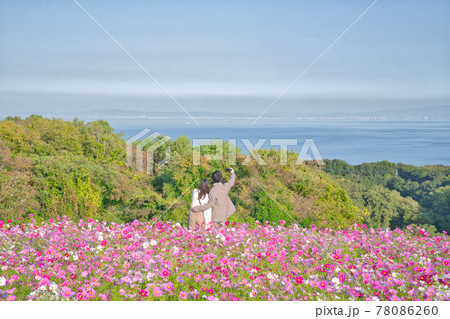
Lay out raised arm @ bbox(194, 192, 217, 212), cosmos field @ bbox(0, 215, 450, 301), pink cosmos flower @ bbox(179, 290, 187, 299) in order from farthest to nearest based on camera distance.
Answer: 1. raised arm @ bbox(194, 192, 217, 212)
2. cosmos field @ bbox(0, 215, 450, 301)
3. pink cosmos flower @ bbox(179, 290, 187, 299)

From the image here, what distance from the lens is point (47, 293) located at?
4.41 m

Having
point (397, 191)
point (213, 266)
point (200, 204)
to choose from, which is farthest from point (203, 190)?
point (397, 191)

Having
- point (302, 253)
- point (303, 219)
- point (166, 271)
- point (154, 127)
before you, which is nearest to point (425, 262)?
point (302, 253)

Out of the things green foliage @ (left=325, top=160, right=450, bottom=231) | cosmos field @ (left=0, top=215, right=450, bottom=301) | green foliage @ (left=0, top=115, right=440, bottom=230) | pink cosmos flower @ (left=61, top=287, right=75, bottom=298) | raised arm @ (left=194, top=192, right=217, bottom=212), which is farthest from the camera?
green foliage @ (left=325, top=160, right=450, bottom=231)

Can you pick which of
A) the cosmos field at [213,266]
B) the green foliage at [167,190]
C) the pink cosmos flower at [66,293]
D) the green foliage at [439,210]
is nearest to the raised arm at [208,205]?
the cosmos field at [213,266]

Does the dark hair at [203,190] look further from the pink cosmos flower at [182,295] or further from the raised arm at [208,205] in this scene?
the pink cosmos flower at [182,295]

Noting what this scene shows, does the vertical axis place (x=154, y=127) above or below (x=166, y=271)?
above

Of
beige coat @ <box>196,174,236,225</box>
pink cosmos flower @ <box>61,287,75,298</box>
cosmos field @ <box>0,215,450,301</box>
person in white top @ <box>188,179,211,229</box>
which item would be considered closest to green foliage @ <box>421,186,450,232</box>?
cosmos field @ <box>0,215,450,301</box>

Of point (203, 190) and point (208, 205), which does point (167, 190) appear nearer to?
point (203, 190)

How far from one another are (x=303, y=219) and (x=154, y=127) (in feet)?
30.8

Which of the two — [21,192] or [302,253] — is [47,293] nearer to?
[302,253]

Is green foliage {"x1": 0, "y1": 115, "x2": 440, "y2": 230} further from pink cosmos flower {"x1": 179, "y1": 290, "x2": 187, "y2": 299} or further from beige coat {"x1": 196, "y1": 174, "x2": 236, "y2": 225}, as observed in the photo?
pink cosmos flower {"x1": 179, "y1": 290, "x2": 187, "y2": 299}

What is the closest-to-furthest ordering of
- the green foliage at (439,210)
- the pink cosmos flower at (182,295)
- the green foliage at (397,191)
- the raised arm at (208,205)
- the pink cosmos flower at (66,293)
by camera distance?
the pink cosmos flower at (66,293), the pink cosmos flower at (182,295), the raised arm at (208,205), the green foliage at (439,210), the green foliage at (397,191)

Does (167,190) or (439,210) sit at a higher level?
(167,190)
